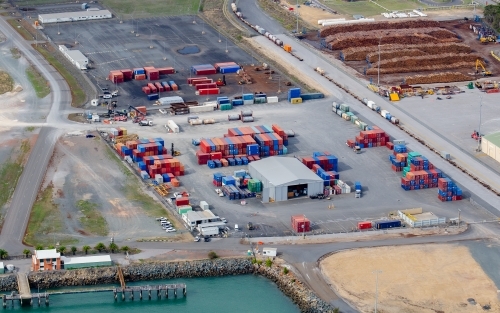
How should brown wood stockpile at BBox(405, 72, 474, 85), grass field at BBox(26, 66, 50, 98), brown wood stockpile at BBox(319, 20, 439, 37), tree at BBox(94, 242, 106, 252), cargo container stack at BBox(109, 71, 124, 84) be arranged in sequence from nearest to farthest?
tree at BBox(94, 242, 106, 252) < grass field at BBox(26, 66, 50, 98) < cargo container stack at BBox(109, 71, 124, 84) < brown wood stockpile at BBox(405, 72, 474, 85) < brown wood stockpile at BBox(319, 20, 439, 37)

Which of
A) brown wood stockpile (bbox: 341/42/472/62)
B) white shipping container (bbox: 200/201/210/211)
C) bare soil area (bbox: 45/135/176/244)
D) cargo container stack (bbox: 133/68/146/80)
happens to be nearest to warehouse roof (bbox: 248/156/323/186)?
white shipping container (bbox: 200/201/210/211)

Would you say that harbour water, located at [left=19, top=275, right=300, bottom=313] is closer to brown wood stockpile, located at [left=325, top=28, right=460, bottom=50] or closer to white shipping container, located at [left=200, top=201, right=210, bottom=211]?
white shipping container, located at [left=200, top=201, right=210, bottom=211]

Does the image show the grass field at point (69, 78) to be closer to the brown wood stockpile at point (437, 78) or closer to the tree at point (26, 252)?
the brown wood stockpile at point (437, 78)

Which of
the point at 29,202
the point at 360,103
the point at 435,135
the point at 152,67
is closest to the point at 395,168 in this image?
the point at 435,135

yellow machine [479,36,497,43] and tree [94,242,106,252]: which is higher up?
tree [94,242,106,252]

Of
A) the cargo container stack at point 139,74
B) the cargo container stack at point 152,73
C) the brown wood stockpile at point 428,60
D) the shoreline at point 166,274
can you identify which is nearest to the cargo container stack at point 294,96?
the brown wood stockpile at point 428,60

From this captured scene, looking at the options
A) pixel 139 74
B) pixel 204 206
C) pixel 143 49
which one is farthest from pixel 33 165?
pixel 143 49
